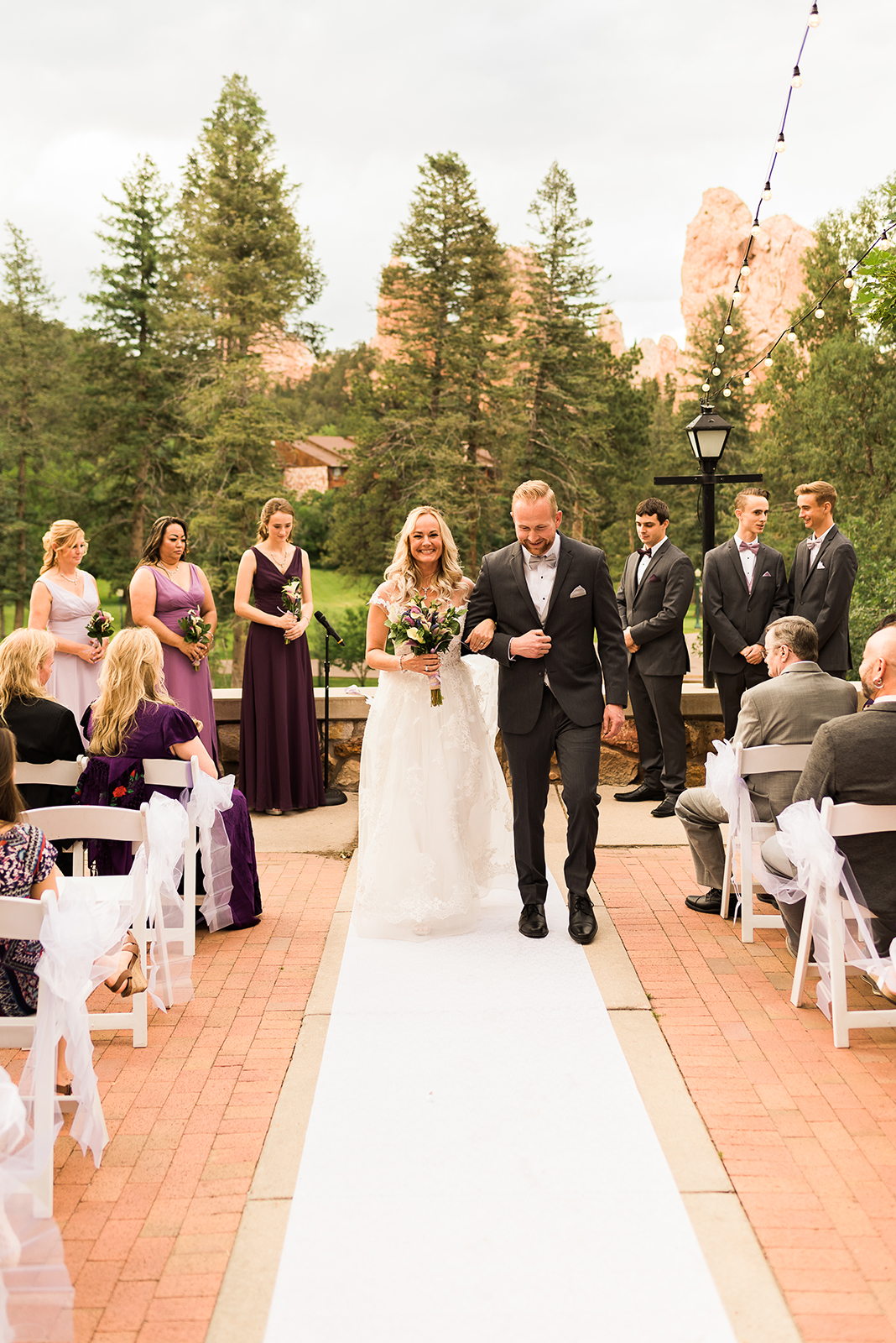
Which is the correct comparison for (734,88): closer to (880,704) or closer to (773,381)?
(880,704)

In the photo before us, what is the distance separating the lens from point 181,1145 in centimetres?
311

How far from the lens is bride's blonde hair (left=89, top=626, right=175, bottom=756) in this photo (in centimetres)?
451

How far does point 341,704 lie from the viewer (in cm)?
793

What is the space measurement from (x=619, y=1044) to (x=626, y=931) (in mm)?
1219

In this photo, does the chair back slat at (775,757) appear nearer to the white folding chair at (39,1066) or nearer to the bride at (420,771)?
the bride at (420,771)

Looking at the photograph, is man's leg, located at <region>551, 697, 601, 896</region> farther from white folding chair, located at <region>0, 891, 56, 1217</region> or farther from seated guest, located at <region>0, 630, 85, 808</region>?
white folding chair, located at <region>0, 891, 56, 1217</region>

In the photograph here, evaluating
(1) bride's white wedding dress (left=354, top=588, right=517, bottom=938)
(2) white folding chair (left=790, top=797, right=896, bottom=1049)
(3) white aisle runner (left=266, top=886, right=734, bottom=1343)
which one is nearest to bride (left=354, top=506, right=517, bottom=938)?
(1) bride's white wedding dress (left=354, top=588, right=517, bottom=938)

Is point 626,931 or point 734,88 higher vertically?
point 734,88

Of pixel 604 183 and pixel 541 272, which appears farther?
pixel 604 183

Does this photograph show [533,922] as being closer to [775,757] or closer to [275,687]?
[775,757]

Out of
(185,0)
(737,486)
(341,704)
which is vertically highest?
(185,0)

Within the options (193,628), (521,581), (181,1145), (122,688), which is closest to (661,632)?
(521,581)

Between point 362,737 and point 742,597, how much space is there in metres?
2.96

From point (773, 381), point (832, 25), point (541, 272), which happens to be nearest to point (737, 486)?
point (773, 381)
